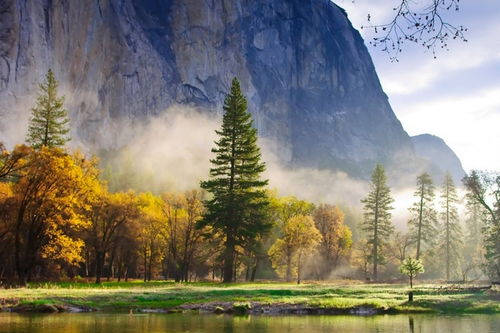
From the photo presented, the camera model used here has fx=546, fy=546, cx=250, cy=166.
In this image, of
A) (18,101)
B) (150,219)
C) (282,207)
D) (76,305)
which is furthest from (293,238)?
(18,101)

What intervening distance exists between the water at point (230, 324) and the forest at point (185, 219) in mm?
15182

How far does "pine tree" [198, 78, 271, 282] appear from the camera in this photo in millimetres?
56750

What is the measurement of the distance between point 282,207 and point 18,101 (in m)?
68.2

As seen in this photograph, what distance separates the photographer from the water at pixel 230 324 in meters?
22.1

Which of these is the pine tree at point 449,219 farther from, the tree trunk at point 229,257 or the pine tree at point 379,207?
the tree trunk at point 229,257

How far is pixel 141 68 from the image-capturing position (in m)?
197

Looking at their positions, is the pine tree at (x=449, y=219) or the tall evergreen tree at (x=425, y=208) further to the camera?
the pine tree at (x=449, y=219)

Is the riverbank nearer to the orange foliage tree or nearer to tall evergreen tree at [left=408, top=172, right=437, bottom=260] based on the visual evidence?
the orange foliage tree

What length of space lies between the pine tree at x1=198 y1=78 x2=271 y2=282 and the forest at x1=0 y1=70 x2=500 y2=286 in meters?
0.11

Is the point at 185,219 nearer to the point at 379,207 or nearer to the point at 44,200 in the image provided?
the point at 379,207

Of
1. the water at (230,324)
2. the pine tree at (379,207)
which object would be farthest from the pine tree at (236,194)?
the pine tree at (379,207)

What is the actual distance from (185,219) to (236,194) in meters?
24.8

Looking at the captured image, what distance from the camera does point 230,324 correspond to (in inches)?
990

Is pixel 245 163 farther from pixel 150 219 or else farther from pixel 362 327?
pixel 362 327
